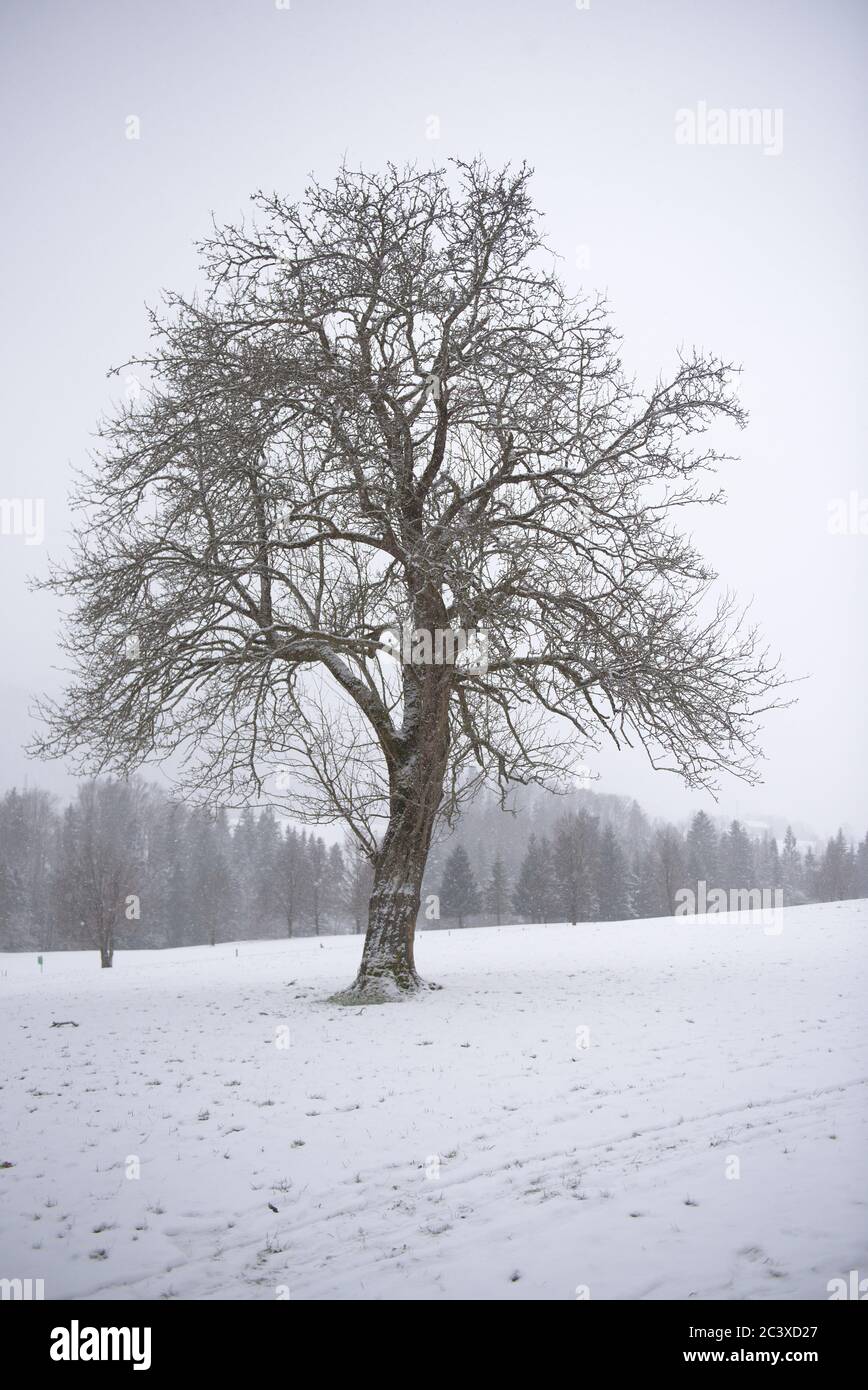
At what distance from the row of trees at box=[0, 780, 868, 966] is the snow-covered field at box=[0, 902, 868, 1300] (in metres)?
42.4

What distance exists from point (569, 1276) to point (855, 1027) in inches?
266

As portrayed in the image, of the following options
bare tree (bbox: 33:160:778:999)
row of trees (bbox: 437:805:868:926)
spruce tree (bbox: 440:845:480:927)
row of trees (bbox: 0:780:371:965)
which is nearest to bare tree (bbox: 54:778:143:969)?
row of trees (bbox: 0:780:371:965)

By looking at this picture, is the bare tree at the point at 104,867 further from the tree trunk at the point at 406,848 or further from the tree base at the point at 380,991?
the tree base at the point at 380,991

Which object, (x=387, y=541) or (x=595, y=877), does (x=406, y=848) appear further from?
(x=595, y=877)

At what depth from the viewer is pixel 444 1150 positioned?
18.1ft

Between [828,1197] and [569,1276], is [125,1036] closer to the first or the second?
[569,1276]

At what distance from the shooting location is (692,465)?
1176cm

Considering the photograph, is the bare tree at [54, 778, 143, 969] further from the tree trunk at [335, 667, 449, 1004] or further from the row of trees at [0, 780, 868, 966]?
the tree trunk at [335, 667, 449, 1004]

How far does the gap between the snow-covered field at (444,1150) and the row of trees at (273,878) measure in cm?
4243

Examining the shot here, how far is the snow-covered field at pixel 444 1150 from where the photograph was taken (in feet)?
13.2

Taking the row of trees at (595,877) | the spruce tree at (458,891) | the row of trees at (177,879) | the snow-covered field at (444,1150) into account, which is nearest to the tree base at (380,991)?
the snow-covered field at (444,1150)

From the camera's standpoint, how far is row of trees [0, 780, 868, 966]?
2339 inches
